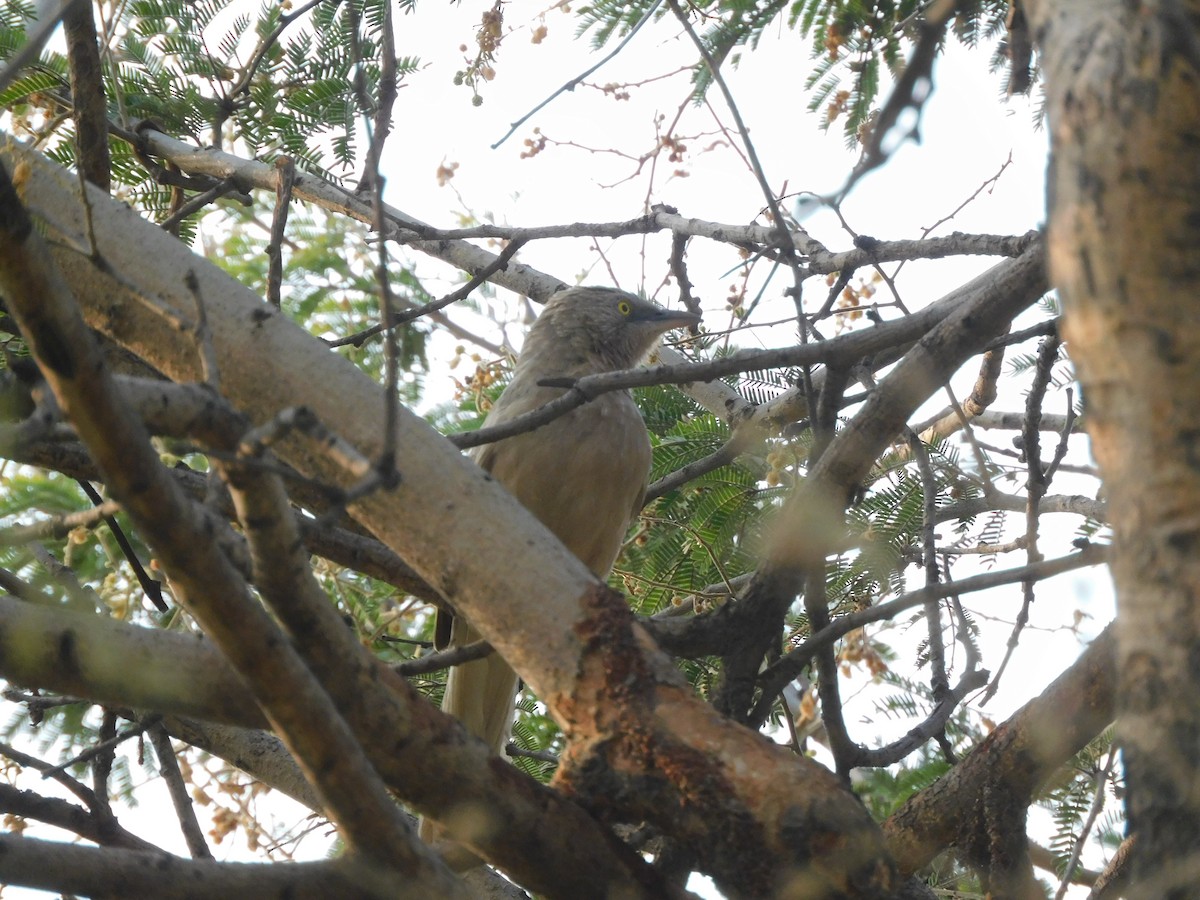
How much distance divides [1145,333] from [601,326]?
5.04m

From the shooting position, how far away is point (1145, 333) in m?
1.35

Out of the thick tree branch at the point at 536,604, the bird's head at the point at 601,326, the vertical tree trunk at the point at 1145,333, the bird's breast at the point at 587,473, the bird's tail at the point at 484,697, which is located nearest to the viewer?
the vertical tree trunk at the point at 1145,333

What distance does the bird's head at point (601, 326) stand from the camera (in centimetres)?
615

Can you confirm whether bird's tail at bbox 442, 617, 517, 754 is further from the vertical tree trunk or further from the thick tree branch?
the vertical tree trunk

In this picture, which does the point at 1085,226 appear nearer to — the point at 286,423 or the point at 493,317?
the point at 286,423

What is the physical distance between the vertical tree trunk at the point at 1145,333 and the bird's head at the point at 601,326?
4.67 metres

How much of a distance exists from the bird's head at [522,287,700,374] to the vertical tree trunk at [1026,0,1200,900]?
15.3 feet

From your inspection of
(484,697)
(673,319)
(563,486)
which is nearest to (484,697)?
(484,697)

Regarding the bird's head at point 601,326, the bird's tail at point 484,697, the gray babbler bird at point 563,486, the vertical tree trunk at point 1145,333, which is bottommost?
the vertical tree trunk at point 1145,333

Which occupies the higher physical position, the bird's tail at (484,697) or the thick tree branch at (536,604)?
the bird's tail at (484,697)

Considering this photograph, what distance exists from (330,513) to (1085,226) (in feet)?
3.38

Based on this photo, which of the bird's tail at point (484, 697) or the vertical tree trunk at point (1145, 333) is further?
the bird's tail at point (484, 697)

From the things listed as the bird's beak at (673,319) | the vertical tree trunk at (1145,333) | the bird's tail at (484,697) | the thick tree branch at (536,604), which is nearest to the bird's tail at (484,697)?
the bird's tail at (484,697)

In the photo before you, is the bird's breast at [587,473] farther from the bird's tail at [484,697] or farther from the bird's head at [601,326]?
the bird's head at [601,326]
